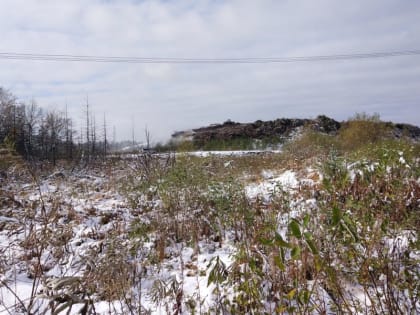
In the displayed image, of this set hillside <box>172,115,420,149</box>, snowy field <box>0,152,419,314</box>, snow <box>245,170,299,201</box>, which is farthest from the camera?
hillside <box>172,115,420,149</box>

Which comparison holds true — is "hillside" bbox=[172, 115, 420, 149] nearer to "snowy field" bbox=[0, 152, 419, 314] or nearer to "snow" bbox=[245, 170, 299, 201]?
"snow" bbox=[245, 170, 299, 201]

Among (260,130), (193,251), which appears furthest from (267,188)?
(260,130)

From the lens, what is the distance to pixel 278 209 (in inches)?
170

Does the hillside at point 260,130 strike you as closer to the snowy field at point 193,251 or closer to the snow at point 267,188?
the snow at point 267,188

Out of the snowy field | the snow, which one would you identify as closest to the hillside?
the snow

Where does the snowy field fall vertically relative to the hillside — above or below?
below

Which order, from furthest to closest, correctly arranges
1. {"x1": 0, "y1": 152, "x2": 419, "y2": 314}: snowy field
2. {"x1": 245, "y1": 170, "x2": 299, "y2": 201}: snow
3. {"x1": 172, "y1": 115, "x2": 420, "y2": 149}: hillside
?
{"x1": 172, "y1": 115, "x2": 420, "y2": 149}: hillside
{"x1": 245, "y1": 170, "x2": 299, "y2": 201}: snow
{"x1": 0, "y1": 152, "x2": 419, "y2": 314}: snowy field

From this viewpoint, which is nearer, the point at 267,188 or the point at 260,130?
the point at 267,188

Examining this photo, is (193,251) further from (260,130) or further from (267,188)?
(260,130)

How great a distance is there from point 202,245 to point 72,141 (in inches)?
1199

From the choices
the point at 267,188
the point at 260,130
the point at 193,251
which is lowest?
the point at 193,251

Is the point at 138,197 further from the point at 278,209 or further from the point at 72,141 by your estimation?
the point at 72,141

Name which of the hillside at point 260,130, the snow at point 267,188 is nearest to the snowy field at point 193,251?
the snow at point 267,188

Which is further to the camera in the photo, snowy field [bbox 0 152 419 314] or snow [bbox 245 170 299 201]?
snow [bbox 245 170 299 201]
